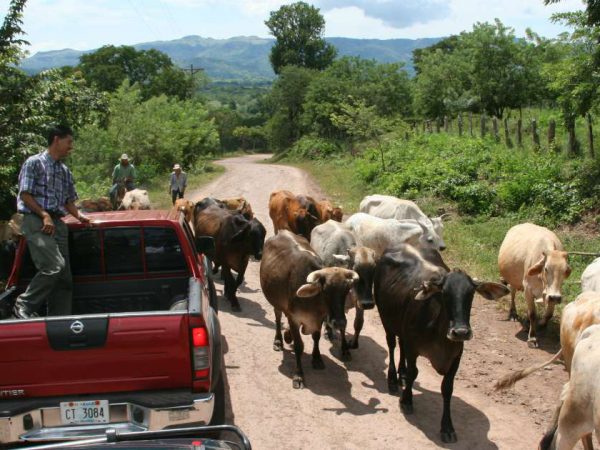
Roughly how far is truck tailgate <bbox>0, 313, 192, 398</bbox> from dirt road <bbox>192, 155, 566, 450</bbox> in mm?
1685

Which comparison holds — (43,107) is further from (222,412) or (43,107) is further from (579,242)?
(579,242)

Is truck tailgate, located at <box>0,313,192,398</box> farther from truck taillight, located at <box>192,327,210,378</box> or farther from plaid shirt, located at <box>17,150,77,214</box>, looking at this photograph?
plaid shirt, located at <box>17,150,77,214</box>

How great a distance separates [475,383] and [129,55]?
218 ft

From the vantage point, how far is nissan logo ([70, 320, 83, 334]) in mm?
4508

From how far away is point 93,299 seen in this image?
6.18 metres

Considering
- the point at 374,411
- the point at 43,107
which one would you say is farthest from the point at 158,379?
the point at 43,107

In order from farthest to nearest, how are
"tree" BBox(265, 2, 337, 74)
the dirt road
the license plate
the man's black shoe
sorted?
"tree" BBox(265, 2, 337, 74) → the dirt road → the man's black shoe → the license plate

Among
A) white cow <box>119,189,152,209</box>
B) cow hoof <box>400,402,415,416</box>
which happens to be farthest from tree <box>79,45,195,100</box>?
cow hoof <box>400,402,415,416</box>

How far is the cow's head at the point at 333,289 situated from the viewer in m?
6.78

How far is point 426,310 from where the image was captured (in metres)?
6.34

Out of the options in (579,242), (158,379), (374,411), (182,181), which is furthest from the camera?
(182,181)

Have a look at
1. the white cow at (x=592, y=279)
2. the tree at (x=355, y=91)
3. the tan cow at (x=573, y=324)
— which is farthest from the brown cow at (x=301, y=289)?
the tree at (x=355, y=91)

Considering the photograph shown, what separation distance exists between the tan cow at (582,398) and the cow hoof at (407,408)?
5.93 feet

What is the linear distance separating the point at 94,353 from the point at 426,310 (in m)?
3.22
